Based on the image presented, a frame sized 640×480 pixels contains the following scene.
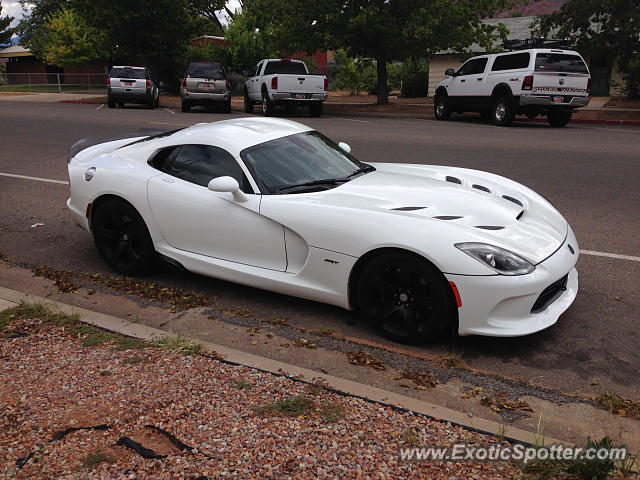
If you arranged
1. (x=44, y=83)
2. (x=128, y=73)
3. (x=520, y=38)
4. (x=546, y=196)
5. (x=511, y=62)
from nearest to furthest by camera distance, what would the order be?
(x=546, y=196) → (x=511, y=62) → (x=128, y=73) → (x=520, y=38) → (x=44, y=83)

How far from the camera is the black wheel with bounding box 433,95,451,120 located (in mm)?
20734

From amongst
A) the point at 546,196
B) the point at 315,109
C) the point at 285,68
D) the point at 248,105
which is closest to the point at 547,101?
the point at 315,109

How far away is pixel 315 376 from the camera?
355cm

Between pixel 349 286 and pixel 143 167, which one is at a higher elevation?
pixel 143 167

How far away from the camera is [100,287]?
525cm

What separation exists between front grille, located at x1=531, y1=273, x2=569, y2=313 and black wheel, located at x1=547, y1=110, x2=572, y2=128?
15.2 meters

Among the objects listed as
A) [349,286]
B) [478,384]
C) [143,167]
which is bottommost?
[478,384]

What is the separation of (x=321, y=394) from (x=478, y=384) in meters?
0.98

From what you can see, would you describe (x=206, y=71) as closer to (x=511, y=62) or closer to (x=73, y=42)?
(x=511, y=62)

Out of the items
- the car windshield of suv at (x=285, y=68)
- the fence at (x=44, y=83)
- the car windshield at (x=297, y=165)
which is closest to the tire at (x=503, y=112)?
the car windshield of suv at (x=285, y=68)

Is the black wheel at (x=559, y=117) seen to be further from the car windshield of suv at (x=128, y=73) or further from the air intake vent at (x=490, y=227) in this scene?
the car windshield of suv at (x=128, y=73)

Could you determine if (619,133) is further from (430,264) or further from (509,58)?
(430,264)

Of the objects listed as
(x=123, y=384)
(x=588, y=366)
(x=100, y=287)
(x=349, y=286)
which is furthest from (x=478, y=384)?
(x=100, y=287)

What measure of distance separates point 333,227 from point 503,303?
1.20 meters
